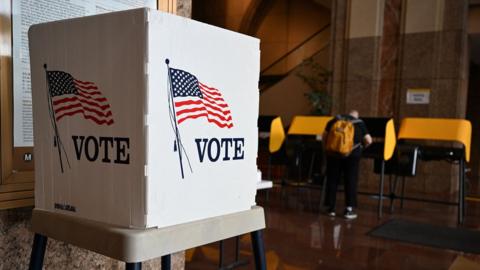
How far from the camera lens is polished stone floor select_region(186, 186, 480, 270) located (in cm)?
331

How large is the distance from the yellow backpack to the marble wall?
300 centimetres

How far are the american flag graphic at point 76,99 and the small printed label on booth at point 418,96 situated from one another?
281 inches

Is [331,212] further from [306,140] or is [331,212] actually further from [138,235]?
[138,235]

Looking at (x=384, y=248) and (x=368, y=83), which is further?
(x=368, y=83)

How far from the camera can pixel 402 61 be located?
7.42m

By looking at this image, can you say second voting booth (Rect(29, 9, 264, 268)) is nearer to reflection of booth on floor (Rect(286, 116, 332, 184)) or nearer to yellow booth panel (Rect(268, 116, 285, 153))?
reflection of booth on floor (Rect(286, 116, 332, 184))

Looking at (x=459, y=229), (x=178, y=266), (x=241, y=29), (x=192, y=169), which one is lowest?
(x=459, y=229)

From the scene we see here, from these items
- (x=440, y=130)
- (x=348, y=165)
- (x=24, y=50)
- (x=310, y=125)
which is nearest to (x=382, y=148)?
(x=348, y=165)

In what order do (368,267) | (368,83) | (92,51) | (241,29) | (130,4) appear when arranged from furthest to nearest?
(241,29), (368,83), (368,267), (130,4), (92,51)

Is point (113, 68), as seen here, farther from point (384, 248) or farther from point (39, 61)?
point (384, 248)

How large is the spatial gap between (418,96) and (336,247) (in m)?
4.44

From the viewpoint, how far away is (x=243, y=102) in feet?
3.60

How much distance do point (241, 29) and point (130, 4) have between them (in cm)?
1059

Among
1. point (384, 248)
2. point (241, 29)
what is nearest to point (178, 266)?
point (384, 248)
